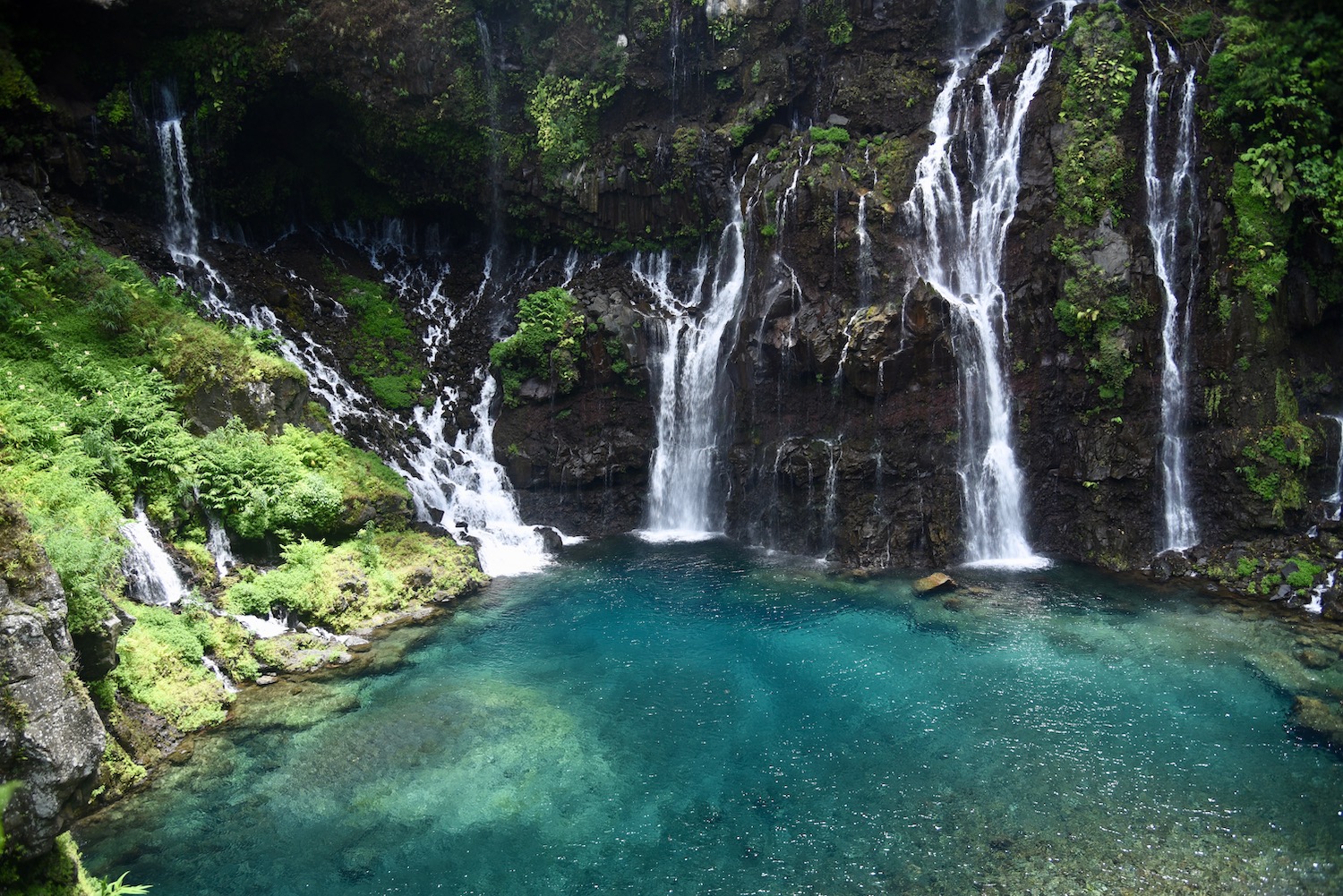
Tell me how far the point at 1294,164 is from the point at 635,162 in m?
17.1

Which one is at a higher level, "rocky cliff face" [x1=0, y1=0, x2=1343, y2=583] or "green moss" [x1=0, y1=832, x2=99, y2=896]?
"rocky cliff face" [x1=0, y1=0, x2=1343, y2=583]

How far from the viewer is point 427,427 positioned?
23312 mm

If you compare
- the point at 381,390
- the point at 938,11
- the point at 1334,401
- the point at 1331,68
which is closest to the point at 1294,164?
the point at 1331,68

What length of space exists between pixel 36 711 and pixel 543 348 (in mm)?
18024

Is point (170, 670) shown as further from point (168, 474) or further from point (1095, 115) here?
point (1095, 115)

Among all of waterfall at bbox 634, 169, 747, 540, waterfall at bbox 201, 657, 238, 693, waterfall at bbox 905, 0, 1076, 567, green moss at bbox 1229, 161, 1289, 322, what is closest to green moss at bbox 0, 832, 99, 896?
waterfall at bbox 201, 657, 238, 693

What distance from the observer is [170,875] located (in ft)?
29.5

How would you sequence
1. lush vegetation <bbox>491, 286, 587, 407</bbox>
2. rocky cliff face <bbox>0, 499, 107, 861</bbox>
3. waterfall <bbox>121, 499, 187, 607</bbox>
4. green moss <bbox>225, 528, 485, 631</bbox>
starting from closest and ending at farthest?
1. rocky cliff face <bbox>0, 499, 107, 861</bbox>
2. waterfall <bbox>121, 499, 187, 607</bbox>
3. green moss <bbox>225, 528, 485, 631</bbox>
4. lush vegetation <bbox>491, 286, 587, 407</bbox>

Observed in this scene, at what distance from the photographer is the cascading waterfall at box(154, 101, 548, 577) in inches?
819

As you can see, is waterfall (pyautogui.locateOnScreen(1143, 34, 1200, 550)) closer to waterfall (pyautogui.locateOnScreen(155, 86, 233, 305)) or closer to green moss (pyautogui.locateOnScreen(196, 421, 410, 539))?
green moss (pyautogui.locateOnScreen(196, 421, 410, 539))

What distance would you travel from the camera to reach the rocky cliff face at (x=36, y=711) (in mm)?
6355

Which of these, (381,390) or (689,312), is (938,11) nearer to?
(689,312)

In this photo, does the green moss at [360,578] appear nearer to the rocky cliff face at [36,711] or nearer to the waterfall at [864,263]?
the rocky cliff face at [36,711]

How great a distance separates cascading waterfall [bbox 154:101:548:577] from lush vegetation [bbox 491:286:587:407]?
44.4 inches
